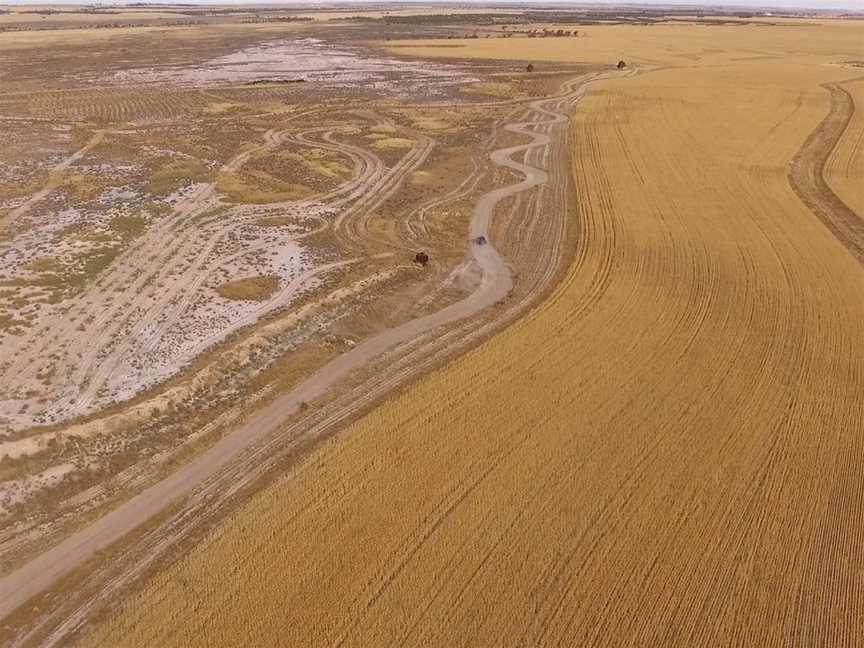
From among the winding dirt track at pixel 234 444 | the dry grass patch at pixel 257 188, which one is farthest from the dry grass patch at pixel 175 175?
the winding dirt track at pixel 234 444

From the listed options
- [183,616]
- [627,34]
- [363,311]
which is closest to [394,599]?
[183,616]

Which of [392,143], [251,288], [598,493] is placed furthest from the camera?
[392,143]

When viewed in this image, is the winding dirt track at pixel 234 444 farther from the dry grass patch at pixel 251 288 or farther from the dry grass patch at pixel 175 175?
the dry grass patch at pixel 175 175

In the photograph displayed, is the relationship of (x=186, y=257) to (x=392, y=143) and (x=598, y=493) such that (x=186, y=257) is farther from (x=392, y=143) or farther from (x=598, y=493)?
(x=392, y=143)

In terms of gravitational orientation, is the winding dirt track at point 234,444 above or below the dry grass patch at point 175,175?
below

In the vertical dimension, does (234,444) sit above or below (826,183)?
below

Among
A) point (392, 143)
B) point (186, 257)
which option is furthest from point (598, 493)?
point (392, 143)

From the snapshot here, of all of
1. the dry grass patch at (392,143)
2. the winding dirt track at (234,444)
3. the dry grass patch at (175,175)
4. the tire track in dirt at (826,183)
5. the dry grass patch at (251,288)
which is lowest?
the winding dirt track at (234,444)
